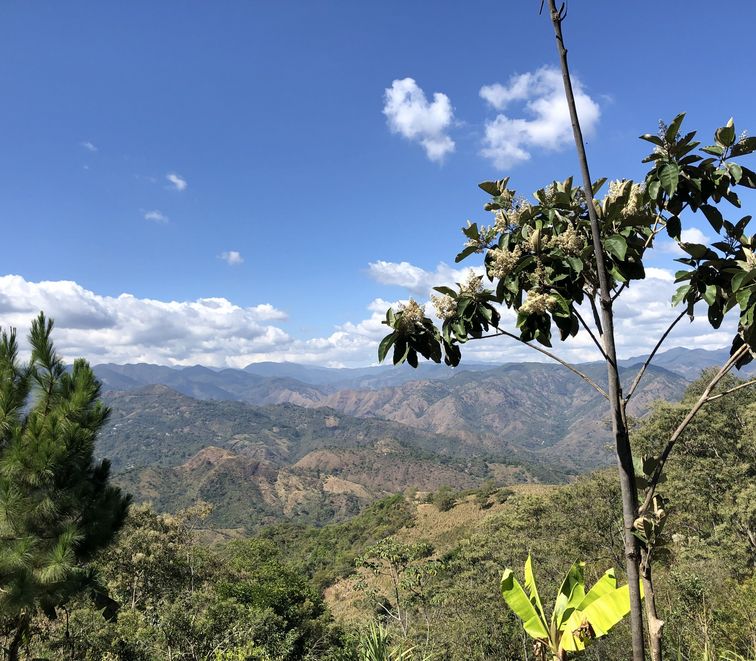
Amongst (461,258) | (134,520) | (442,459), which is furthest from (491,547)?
(442,459)

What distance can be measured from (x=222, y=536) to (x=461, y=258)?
4275 inches

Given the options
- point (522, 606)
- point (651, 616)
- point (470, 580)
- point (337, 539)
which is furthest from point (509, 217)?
point (337, 539)

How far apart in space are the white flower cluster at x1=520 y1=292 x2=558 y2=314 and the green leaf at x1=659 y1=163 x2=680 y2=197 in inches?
35.8

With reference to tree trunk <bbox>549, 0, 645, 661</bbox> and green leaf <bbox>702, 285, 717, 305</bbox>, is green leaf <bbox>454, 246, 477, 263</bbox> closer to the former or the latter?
tree trunk <bbox>549, 0, 645, 661</bbox>

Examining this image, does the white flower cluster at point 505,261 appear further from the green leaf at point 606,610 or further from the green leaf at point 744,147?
the green leaf at point 606,610

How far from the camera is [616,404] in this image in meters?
2.72

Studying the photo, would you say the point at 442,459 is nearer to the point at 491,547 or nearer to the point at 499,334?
the point at 491,547

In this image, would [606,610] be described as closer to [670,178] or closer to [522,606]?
[522,606]

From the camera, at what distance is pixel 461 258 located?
3396 millimetres

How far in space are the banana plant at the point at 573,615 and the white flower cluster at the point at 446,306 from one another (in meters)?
2.72

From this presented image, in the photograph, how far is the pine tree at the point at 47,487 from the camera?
6.59 metres

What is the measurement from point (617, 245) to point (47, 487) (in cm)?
861

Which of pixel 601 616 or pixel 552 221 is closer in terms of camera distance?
pixel 552 221

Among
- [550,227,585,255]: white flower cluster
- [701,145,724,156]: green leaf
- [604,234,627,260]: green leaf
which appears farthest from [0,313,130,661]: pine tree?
[701,145,724,156]: green leaf
